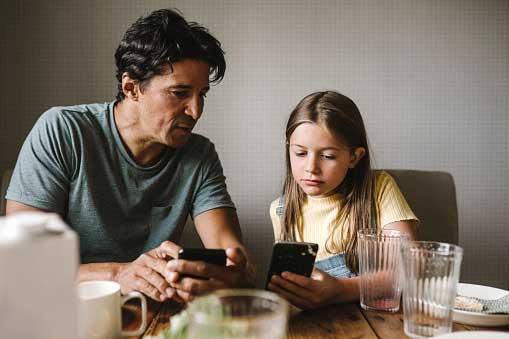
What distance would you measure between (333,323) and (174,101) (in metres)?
0.84

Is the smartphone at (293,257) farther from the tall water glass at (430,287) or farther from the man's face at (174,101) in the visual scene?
the man's face at (174,101)

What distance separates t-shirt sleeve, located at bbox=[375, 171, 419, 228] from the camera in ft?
5.03

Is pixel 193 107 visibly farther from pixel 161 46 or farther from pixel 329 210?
pixel 329 210

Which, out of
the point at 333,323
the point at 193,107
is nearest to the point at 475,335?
the point at 333,323

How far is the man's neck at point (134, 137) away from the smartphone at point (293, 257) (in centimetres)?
71

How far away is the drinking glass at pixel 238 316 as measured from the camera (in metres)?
0.55

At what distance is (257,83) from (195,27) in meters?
0.71

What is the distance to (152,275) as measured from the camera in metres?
1.13

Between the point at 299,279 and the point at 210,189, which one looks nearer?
the point at 299,279

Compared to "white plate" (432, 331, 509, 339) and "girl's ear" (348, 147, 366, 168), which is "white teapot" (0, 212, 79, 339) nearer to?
"white plate" (432, 331, 509, 339)

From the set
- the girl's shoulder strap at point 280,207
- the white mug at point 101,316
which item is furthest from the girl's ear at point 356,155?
the white mug at point 101,316

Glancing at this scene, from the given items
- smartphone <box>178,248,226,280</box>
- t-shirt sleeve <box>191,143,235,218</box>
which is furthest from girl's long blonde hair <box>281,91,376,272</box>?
smartphone <box>178,248,226,280</box>

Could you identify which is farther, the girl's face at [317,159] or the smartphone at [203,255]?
the girl's face at [317,159]

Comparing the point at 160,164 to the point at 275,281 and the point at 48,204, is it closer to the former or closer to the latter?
the point at 48,204
